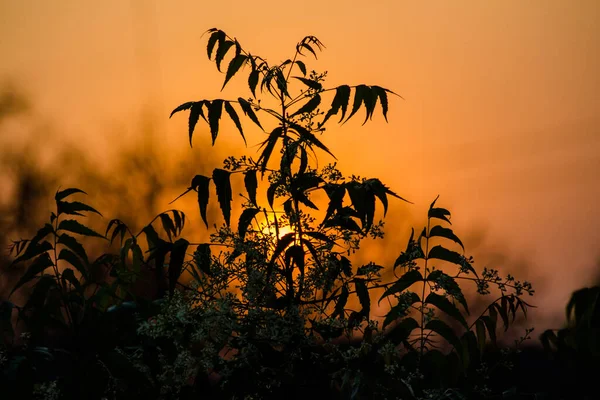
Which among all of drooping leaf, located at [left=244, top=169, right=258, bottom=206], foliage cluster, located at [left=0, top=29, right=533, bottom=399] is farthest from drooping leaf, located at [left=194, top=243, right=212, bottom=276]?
drooping leaf, located at [left=244, top=169, right=258, bottom=206]

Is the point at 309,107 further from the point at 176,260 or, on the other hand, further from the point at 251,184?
the point at 176,260

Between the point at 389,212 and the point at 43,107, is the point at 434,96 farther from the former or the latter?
the point at 43,107

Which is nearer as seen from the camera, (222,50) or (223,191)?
(223,191)

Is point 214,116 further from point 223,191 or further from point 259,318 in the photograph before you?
point 259,318

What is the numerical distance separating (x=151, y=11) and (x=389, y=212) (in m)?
0.73

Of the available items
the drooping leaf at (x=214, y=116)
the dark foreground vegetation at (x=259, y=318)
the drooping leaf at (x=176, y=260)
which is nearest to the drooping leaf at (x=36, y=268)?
the dark foreground vegetation at (x=259, y=318)

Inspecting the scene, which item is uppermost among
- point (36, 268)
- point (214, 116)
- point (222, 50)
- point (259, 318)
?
point (222, 50)

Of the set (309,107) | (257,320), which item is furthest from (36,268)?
(309,107)

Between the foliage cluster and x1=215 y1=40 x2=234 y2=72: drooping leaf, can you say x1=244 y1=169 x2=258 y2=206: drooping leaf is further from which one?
x1=215 y1=40 x2=234 y2=72: drooping leaf

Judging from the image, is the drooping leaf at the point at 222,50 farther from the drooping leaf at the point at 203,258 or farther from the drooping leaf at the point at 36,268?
the drooping leaf at the point at 36,268

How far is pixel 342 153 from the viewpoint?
6.10 ft

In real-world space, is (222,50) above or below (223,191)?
above

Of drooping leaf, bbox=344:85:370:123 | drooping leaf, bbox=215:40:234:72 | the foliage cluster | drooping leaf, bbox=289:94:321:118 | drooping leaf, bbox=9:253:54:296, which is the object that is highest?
drooping leaf, bbox=215:40:234:72

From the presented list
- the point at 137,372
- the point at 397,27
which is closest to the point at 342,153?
the point at 397,27
